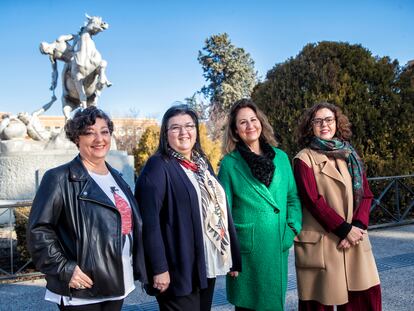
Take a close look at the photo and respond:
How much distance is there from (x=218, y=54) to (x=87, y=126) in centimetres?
3221

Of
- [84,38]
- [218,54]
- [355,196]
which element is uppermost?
[218,54]

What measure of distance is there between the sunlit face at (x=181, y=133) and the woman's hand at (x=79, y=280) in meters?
0.88

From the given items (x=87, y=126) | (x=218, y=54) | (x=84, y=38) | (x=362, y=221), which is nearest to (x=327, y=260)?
(x=362, y=221)

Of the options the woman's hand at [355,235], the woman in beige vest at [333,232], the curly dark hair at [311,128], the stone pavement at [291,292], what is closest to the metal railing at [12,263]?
the stone pavement at [291,292]

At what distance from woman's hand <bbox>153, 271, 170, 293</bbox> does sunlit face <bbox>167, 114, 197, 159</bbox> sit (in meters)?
0.72

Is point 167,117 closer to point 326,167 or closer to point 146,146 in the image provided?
point 326,167

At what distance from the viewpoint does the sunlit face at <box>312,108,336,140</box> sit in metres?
2.89

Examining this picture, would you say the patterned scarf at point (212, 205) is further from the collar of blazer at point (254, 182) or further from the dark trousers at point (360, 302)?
the dark trousers at point (360, 302)

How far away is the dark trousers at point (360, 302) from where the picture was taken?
9.02 feet

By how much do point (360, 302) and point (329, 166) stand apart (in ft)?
3.37

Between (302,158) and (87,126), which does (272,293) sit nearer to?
(302,158)

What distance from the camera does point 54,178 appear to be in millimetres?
1896

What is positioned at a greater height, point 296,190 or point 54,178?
point 54,178

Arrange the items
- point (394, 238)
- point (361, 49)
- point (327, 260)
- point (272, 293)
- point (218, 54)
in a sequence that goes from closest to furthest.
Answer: point (272, 293) → point (327, 260) → point (394, 238) → point (361, 49) → point (218, 54)
